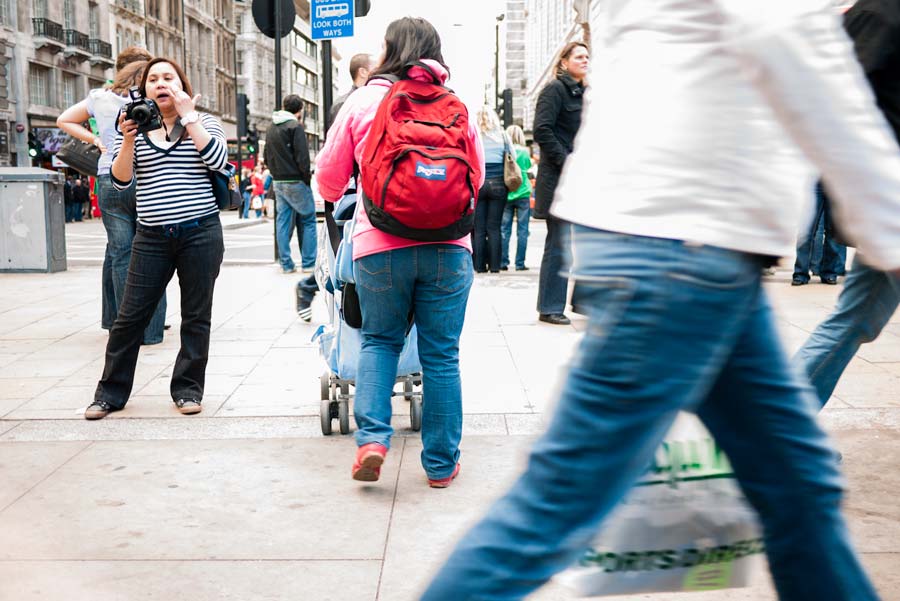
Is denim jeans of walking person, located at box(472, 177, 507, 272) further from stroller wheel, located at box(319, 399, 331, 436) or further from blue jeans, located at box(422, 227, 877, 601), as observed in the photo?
blue jeans, located at box(422, 227, 877, 601)

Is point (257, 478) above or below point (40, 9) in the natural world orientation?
below

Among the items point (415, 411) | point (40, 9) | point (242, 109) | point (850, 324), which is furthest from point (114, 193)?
point (40, 9)

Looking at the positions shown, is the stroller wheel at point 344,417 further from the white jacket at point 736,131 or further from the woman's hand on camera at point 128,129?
the white jacket at point 736,131

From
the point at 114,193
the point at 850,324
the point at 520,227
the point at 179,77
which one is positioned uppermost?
the point at 179,77

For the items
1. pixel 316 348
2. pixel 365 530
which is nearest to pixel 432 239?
pixel 365 530

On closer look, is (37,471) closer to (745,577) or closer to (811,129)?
(745,577)

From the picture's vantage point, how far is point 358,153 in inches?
159

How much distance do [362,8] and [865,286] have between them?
9443 mm

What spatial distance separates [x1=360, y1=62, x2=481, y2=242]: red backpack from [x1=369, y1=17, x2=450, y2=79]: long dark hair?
4.3 inches

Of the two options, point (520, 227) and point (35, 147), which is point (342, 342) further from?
point (35, 147)

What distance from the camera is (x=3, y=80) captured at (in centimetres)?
4322

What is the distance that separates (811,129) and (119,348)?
13.6ft

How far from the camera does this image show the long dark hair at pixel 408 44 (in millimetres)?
3867

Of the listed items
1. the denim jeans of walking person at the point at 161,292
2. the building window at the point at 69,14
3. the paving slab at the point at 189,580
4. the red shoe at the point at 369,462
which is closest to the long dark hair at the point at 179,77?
the denim jeans of walking person at the point at 161,292
